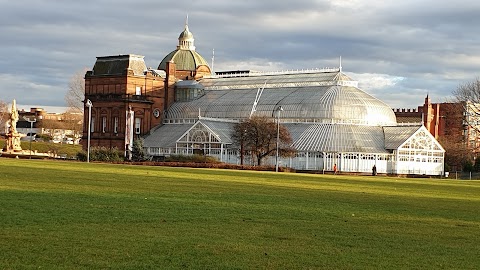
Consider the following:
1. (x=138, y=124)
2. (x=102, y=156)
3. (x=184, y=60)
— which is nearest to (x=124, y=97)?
(x=138, y=124)

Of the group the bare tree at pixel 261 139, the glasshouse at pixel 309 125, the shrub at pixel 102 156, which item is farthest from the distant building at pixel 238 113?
the shrub at pixel 102 156

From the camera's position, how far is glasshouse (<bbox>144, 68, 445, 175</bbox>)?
4011 inches

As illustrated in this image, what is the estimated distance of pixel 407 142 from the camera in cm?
10275

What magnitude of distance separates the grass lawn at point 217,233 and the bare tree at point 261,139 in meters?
64.7

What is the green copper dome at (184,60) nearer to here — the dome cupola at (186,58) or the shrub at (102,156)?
the dome cupola at (186,58)

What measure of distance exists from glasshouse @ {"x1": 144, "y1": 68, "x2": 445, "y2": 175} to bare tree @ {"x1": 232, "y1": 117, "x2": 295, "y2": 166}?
96.5 inches

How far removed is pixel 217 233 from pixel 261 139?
252ft

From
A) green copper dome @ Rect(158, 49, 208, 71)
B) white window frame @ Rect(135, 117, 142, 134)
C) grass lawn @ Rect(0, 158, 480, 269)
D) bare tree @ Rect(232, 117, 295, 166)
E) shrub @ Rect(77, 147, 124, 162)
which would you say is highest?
green copper dome @ Rect(158, 49, 208, 71)

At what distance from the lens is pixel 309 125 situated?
110 m

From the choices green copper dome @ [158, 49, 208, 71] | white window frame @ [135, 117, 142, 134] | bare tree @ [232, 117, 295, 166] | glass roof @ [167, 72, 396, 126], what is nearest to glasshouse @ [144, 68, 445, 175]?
glass roof @ [167, 72, 396, 126]

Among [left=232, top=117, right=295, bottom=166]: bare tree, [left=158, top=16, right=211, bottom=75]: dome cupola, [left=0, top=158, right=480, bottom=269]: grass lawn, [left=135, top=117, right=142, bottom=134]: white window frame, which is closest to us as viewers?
[left=0, top=158, right=480, bottom=269]: grass lawn

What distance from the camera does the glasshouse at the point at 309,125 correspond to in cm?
10188

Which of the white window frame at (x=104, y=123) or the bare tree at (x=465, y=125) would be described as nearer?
the bare tree at (x=465, y=125)

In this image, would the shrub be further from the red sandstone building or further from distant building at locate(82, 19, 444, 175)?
the red sandstone building
